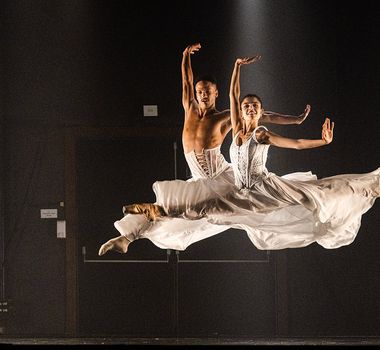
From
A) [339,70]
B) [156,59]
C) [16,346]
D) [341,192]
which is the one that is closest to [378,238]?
[341,192]

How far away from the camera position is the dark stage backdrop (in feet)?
24.6

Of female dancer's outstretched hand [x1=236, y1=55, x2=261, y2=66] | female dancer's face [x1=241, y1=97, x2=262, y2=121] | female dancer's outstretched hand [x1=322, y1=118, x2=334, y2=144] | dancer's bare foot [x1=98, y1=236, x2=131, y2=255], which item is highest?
female dancer's outstretched hand [x1=236, y1=55, x2=261, y2=66]

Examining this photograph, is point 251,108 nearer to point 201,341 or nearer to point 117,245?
point 117,245

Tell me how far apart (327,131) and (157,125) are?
99 cm

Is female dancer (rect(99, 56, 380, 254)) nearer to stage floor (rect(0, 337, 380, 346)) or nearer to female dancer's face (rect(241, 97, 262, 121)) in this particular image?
female dancer's face (rect(241, 97, 262, 121))

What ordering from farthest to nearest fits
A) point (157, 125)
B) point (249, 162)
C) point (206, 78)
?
point (157, 125) < point (206, 78) < point (249, 162)

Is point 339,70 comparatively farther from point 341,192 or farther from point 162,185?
point 162,185

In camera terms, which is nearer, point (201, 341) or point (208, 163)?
point (208, 163)

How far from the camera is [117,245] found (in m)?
7.52

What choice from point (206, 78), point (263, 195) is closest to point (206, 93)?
point (206, 78)

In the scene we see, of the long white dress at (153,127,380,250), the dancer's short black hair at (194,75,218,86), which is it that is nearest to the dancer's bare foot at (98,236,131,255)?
the long white dress at (153,127,380,250)

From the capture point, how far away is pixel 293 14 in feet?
24.7

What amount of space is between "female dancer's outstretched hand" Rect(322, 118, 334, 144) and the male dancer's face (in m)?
0.64

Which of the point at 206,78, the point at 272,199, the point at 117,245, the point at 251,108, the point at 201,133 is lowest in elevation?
the point at 117,245
